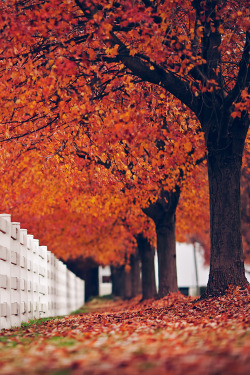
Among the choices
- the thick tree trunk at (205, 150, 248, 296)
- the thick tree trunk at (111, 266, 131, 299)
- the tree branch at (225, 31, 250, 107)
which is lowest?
the thick tree trunk at (111, 266, 131, 299)

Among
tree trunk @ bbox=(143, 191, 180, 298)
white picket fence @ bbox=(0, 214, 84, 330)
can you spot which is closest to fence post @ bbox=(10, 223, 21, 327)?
white picket fence @ bbox=(0, 214, 84, 330)

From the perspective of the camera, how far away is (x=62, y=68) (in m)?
10.4

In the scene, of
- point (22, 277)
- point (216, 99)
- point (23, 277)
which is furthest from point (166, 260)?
point (216, 99)

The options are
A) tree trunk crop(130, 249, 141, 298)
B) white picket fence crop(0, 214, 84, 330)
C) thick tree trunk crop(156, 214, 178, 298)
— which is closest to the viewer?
white picket fence crop(0, 214, 84, 330)

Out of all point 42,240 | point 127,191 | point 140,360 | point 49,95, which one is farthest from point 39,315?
point 42,240

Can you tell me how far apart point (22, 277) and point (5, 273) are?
7.70ft

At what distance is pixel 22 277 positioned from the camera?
1304 centimetres

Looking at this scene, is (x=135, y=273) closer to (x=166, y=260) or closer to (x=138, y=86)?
(x=166, y=260)

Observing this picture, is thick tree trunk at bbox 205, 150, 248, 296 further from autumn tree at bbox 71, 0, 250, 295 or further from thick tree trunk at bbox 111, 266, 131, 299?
thick tree trunk at bbox 111, 266, 131, 299

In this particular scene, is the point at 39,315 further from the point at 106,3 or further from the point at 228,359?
the point at 228,359

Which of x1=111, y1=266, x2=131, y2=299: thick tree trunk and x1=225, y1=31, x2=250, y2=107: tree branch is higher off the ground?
x1=225, y1=31, x2=250, y2=107: tree branch

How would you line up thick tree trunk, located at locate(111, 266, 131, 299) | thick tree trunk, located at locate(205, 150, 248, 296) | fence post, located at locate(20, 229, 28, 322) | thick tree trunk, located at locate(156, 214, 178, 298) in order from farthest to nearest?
thick tree trunk, located at locate(111, 266, 131, 299) → thick tree trunk, located at locate(156, 214, 178, 298) → fence post, located at locate(20, 229, 28, 322) → thick tree trunk, located at locate(205, 150, 248, 296)

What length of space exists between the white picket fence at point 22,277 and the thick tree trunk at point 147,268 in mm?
7869

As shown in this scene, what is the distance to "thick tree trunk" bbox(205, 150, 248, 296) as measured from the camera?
1259 cm
